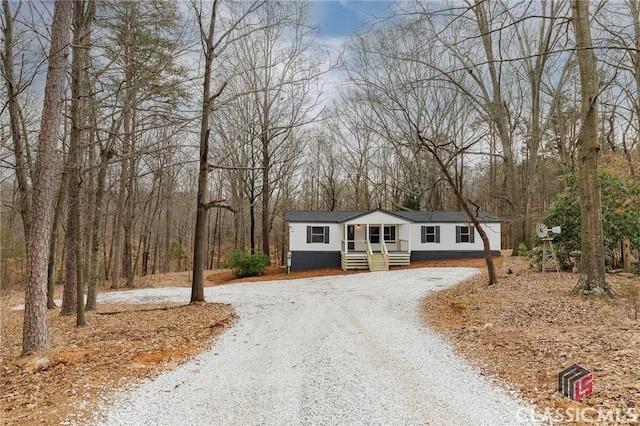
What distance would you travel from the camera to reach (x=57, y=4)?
194 inches

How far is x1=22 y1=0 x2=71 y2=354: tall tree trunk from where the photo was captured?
15.4ft

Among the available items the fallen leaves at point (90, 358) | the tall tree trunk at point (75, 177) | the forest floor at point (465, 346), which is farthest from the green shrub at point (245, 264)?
the fallen leaves at point (90, 358)

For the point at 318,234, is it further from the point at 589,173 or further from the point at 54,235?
the point at 589,173

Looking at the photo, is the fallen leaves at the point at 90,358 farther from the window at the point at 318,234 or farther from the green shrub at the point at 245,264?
the window at the point at 318,234

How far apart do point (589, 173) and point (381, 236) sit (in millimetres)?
12818

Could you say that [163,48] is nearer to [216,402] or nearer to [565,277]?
[216,402]

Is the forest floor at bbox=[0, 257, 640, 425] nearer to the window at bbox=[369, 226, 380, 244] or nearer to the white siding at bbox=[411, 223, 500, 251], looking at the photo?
the white siding at bbox=[411, 223, 500, 251]

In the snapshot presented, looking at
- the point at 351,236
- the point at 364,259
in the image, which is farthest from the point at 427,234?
the point at 364,259

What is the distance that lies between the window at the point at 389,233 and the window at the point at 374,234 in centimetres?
42

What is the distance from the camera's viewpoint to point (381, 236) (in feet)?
64.4

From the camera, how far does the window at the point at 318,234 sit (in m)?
20.1

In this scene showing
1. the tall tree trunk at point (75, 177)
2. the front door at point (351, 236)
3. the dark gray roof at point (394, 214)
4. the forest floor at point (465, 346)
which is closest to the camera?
the forest floor at point (465, 346)

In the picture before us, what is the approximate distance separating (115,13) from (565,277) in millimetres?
13013

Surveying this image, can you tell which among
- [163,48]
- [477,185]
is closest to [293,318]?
[163,48]
